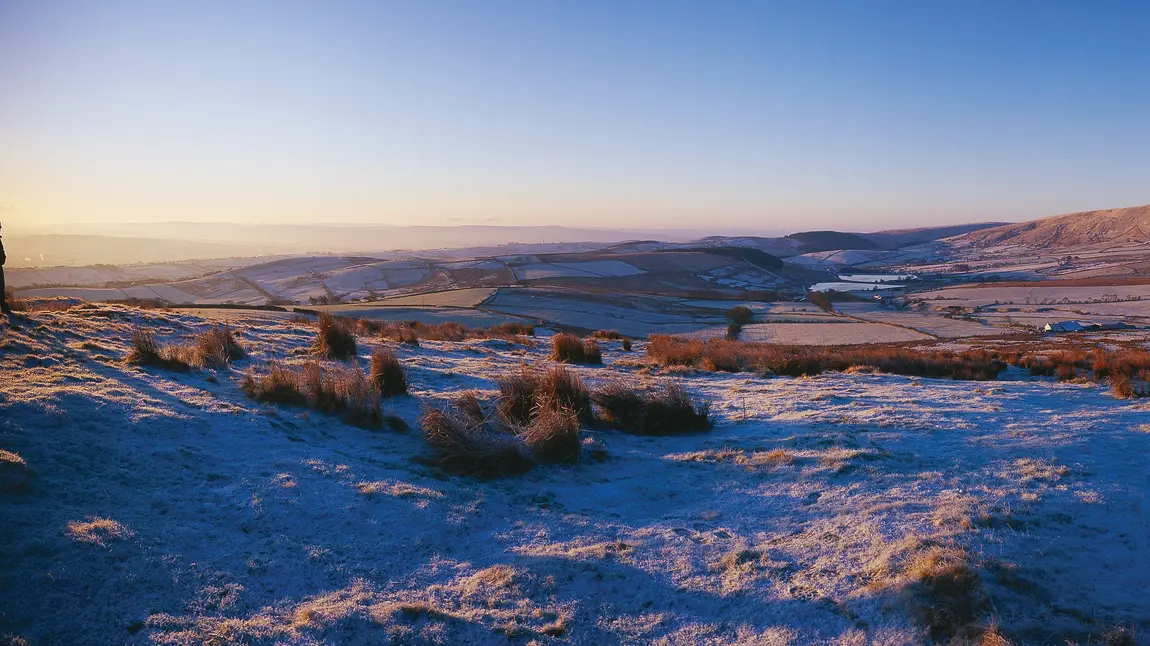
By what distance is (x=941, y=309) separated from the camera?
218 feet

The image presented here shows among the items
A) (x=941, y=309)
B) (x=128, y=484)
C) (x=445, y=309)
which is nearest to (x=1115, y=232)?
(x=941, y=309)

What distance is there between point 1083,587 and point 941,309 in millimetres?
72683

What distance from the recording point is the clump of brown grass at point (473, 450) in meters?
6.16

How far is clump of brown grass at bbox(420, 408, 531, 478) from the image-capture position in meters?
6.16

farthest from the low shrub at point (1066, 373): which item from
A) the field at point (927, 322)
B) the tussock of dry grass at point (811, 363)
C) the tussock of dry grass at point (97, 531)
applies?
the field at point (927, 322)

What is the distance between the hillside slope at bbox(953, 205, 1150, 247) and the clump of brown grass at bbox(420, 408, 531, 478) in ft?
627

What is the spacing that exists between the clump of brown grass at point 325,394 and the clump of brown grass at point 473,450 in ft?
3.74

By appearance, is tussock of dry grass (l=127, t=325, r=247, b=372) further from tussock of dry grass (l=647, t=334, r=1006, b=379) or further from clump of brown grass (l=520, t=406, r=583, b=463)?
Answer: tussock of dry grass (l=647, t=334, r=1006, b=379)

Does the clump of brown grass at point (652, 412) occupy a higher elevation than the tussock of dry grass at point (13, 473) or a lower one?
lower

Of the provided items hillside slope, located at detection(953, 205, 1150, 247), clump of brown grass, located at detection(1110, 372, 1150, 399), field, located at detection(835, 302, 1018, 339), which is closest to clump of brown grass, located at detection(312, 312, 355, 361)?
clump of brown grass, located at detection(1110, 372, 1150, 399)

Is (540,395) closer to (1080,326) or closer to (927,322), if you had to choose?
(1080,326)

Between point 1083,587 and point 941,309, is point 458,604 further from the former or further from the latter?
point 941,309

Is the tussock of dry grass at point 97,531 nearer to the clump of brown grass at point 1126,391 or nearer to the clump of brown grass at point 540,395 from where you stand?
the clump of brown grass at point 540,395

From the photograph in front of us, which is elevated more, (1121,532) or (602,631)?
(1121,532)
